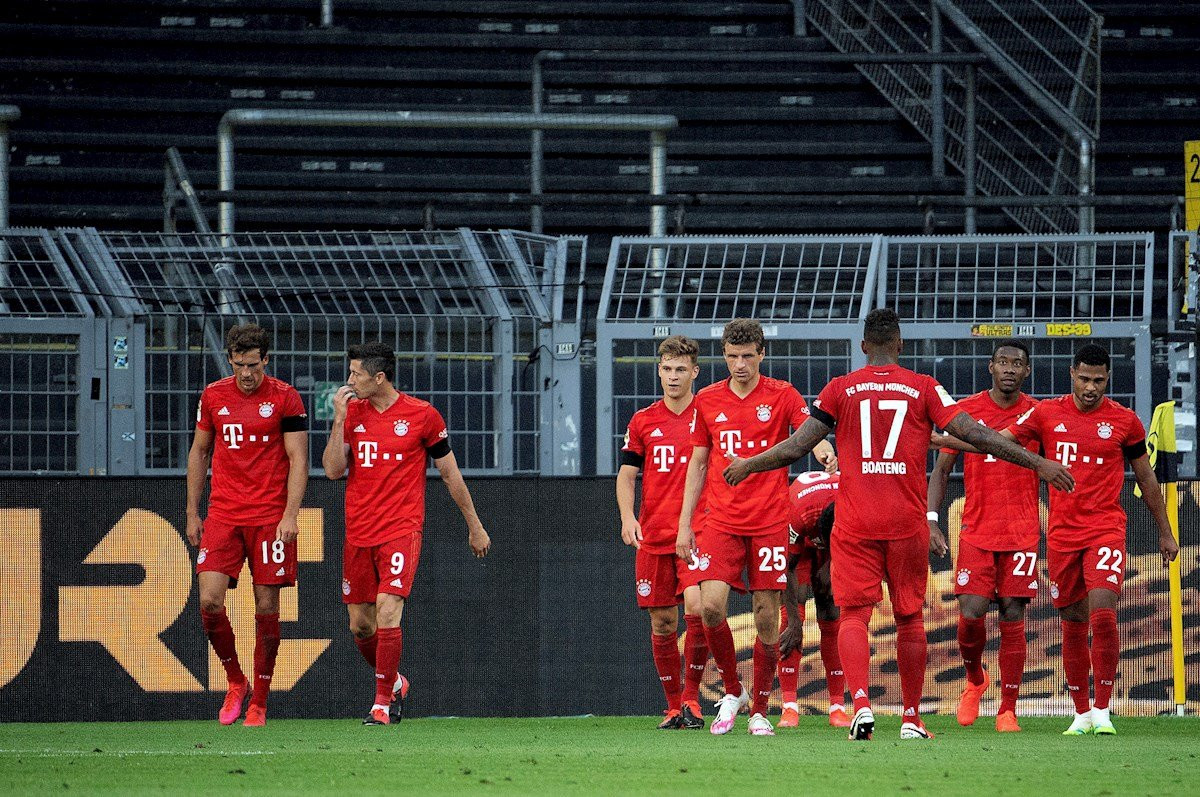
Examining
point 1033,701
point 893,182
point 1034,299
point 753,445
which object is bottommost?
point 1033,701

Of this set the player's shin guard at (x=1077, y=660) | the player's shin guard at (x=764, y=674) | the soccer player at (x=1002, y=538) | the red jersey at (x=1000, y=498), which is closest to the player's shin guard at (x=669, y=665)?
the player's shin guard at (x=764, y=674)

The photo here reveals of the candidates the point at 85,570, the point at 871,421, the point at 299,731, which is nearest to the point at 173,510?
the point at 85,570

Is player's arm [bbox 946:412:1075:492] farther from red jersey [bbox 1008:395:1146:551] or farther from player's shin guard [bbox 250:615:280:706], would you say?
player's shin guard [bbox 250:615:280:706]

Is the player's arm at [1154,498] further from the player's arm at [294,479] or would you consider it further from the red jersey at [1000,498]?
the player's arm at [294,479]

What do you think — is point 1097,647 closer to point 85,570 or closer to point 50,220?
point 85,570

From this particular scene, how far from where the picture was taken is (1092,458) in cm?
880

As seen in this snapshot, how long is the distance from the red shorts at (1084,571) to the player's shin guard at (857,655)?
1.83m

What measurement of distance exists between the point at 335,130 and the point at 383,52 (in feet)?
3.56

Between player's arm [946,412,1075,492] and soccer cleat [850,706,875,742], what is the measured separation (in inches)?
48.6

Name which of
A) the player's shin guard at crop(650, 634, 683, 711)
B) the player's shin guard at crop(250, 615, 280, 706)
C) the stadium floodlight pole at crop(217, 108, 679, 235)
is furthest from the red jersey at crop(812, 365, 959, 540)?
the stadium floodlight pole at crop(217, 108, 679, 235)

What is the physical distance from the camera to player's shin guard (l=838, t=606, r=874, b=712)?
7.36 m

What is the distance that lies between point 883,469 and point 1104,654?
2194 mm

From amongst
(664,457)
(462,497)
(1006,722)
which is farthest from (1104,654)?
(462,497)

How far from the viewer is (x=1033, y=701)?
10.2m
